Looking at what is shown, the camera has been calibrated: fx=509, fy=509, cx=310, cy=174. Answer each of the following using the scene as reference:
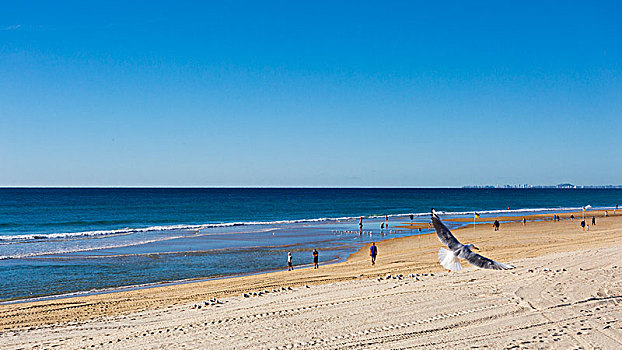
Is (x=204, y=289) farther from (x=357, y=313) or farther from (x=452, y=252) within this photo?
(x=452, y=252)

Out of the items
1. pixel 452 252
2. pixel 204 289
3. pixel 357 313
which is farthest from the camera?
pixel 204 289

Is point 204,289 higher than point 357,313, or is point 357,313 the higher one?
point 357,313

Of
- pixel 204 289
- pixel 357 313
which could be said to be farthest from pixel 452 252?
pixel 204 289

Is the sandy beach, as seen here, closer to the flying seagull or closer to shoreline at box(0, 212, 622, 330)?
shoreline at box(0, 212, 622, 330)

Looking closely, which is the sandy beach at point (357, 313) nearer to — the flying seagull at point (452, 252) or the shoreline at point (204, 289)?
the shoreline at point (204, 289)

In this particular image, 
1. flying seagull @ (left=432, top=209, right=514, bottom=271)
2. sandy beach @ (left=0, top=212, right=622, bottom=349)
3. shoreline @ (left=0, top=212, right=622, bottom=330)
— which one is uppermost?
flying seagull @ (left=432, top=209, right=514, bottom=271)

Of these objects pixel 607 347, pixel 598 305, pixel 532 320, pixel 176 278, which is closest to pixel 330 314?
pixel 532 320

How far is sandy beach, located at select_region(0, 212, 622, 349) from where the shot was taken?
10562mm

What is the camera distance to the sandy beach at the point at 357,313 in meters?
10.6

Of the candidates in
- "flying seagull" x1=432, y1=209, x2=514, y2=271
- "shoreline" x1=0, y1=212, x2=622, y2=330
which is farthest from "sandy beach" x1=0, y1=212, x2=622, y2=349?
"flying seagull" x1=432, y1=209, x2=514, y2=271

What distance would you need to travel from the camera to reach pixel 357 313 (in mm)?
12594

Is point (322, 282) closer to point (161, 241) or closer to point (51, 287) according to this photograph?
point (51, 287)

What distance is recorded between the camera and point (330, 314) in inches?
494

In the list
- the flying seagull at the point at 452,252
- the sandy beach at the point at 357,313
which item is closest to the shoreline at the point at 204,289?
the sandy beach at the point at 357,313
